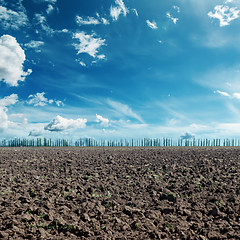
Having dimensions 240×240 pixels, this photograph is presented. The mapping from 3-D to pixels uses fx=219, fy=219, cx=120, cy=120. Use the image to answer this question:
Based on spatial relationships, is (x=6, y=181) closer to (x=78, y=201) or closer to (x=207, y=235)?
(x=78, y=201)

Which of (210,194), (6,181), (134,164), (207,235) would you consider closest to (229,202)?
(210,194)

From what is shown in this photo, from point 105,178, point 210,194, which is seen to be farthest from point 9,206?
point 210,194

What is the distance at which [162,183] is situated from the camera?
1292cm

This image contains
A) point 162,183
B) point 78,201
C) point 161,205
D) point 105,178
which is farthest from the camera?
point 105,178

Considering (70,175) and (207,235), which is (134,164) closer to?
(70,175)

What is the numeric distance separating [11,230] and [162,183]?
26.7 feet

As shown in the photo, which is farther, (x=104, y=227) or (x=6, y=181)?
(x=6, y=181)

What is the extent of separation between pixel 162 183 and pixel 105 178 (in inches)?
145

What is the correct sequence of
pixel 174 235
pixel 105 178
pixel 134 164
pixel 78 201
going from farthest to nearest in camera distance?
pixel 134 164, pixel 105 178, pixel 78 201, pixel 174 235

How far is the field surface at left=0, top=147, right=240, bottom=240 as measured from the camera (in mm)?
7996

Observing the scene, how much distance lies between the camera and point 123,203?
10.2m

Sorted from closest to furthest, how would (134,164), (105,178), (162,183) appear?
(162,183) → (105,178) → (134,164)

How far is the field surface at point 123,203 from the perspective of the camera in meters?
8.00

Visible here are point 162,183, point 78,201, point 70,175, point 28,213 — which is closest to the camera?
point 28,213
